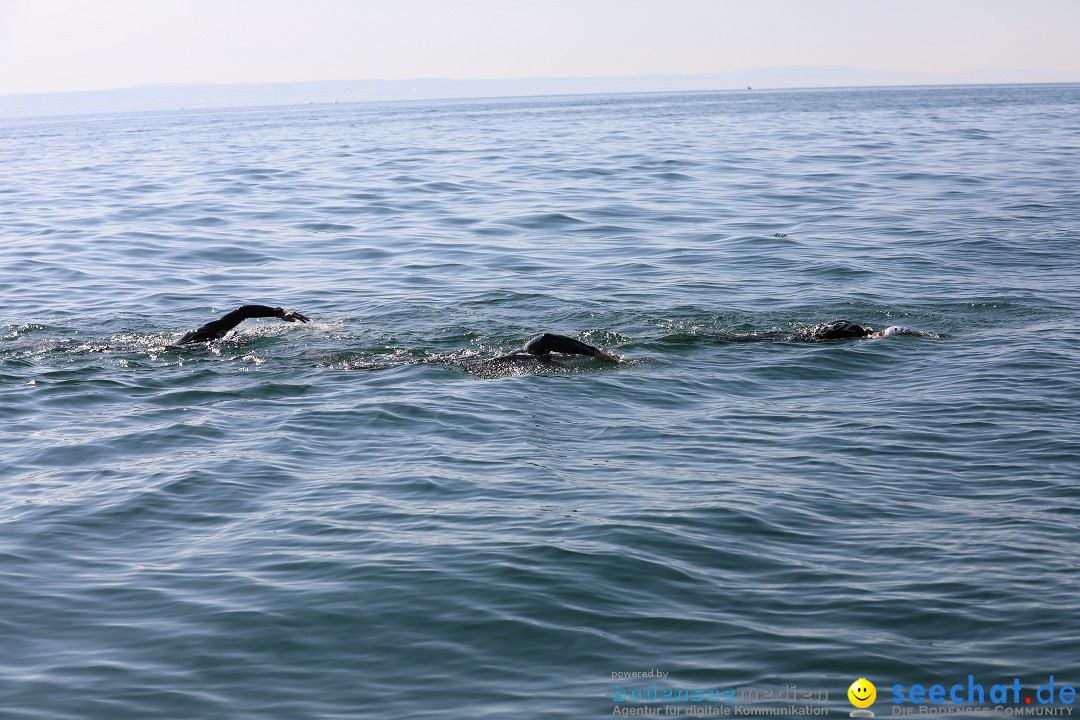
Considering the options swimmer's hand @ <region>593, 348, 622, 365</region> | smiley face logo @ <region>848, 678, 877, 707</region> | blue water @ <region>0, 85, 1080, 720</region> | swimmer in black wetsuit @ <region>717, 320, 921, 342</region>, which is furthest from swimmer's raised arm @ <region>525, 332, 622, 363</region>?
smiley face logo @ <region>848, 678, 877, 707</region>

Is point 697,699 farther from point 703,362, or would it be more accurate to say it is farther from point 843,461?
point 703,362

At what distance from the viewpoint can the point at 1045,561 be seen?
241 inches

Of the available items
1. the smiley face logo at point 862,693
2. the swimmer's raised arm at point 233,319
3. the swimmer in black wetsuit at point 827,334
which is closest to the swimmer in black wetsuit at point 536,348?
the swimmer's raised arm at point 233,319

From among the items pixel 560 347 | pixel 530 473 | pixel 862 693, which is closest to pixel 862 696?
pixel 862 693

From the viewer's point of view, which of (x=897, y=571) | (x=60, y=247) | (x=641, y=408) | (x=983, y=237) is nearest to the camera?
(x=897, y=571)

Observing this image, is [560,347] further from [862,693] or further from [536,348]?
[862,693]

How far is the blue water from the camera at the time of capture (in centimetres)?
532

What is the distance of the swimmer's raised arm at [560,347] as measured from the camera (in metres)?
10.6

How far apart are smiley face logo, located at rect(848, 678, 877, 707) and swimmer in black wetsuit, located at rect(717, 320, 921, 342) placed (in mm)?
6771

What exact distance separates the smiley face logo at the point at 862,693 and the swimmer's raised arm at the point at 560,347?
603 centimetres

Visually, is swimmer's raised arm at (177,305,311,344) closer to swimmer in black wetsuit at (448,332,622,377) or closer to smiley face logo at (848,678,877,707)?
swimmer in black wetsuit at (448,332,622,377)

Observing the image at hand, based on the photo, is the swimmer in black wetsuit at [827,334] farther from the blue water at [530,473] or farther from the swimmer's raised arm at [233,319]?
the swimmer's raised arm at [233,319]

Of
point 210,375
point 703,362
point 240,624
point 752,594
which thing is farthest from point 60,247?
point 752,594

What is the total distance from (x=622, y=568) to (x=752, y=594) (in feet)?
2.68
